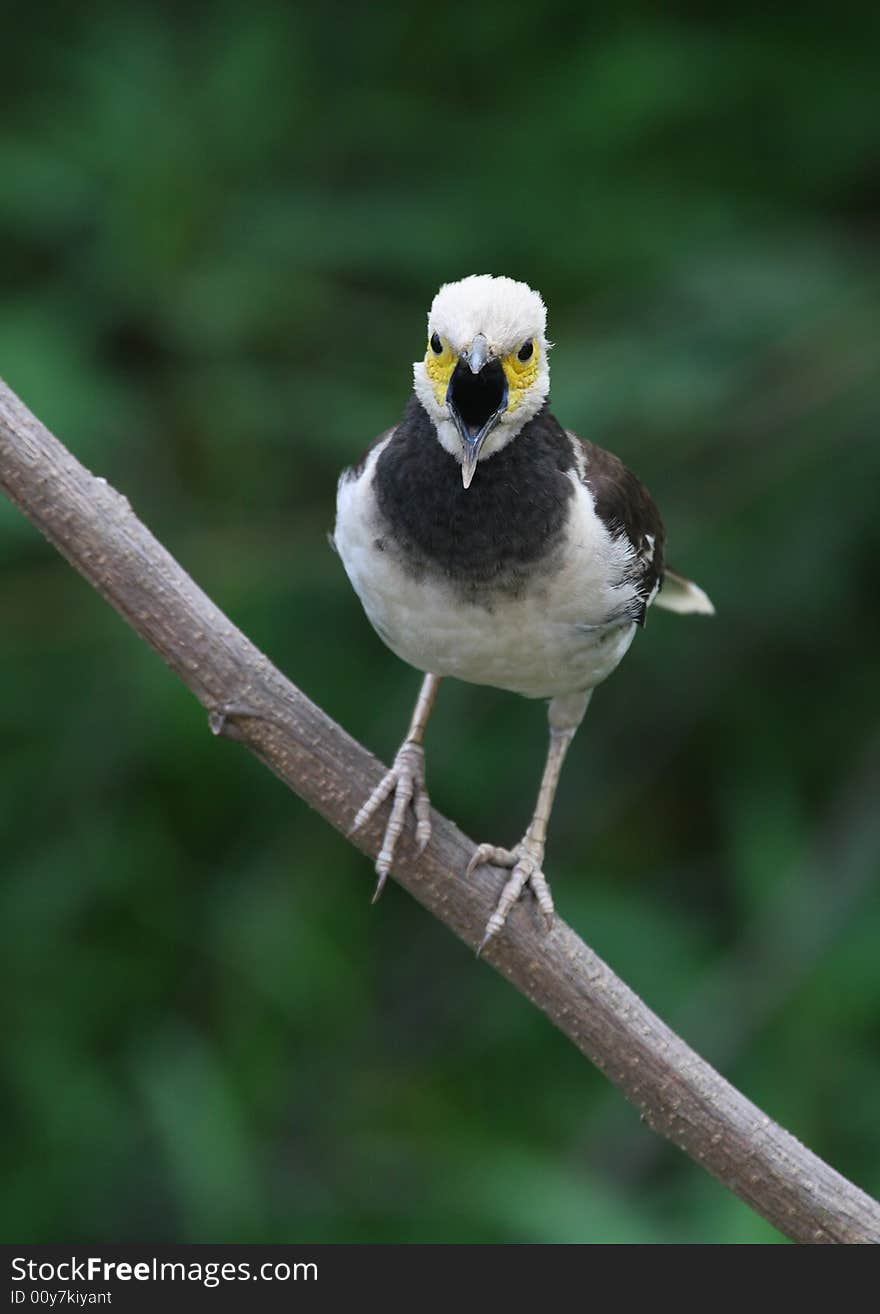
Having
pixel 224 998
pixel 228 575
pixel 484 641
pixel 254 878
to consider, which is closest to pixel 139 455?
pixel 228 575

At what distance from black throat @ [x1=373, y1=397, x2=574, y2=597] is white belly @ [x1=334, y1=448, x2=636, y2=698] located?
0.03m

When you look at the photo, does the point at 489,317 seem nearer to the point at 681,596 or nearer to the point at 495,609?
the point at 495,609

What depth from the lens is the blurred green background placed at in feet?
14.2

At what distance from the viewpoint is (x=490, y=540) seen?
8.82 ft

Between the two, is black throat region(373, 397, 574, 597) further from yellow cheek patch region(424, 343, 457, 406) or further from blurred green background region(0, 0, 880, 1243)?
blurred green background region(0, 0, 880, 1243)

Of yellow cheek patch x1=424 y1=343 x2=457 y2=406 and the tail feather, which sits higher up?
the tail feather

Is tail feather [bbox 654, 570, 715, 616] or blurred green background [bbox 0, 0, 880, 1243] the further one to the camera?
blurred green background [bbox 0, 0, 880, 1243]

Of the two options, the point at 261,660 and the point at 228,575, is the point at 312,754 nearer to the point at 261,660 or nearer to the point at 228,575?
the point at 261,660

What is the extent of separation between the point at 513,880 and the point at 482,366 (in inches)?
36.0

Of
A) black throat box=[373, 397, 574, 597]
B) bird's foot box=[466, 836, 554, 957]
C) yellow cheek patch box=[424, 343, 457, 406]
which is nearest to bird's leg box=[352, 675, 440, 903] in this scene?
bird's foot box=[466, 836, 554, 957]

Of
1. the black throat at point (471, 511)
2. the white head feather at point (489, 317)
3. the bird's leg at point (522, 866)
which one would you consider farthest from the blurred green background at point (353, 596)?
the white head feather at point (489, 317)

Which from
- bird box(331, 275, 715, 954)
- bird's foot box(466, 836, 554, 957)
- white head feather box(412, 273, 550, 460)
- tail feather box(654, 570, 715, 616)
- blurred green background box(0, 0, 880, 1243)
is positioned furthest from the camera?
blurred green background box(0, 0, 880, 1243)

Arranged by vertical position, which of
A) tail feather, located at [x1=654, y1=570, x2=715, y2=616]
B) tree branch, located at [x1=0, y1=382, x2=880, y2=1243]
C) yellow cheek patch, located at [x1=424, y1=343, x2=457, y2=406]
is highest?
tail feather, located at [x1=654, y1=570, x2=715, y2=616]

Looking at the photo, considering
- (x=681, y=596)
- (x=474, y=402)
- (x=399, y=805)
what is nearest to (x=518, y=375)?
(x=474, y=402)
